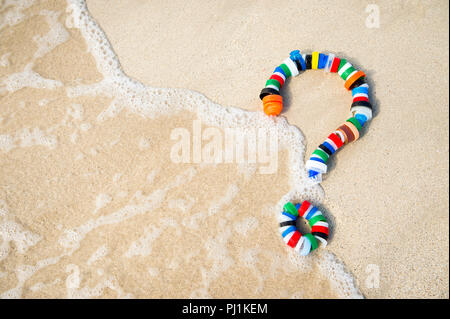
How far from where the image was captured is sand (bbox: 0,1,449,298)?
274 centimetres

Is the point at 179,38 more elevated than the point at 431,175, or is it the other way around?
the point at 179,38

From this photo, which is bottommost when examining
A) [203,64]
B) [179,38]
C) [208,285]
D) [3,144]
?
[208,285]

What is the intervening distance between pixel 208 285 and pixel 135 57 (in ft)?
7.50

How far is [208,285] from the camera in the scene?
8.91ft

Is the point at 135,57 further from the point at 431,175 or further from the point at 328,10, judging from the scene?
the point at 431,175

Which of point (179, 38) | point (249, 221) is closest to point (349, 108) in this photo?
point (249, 221)

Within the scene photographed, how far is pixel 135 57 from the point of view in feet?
11.6

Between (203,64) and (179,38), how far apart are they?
40cm

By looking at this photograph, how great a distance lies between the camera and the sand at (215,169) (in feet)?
9.00

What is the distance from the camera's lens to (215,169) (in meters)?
3.08
